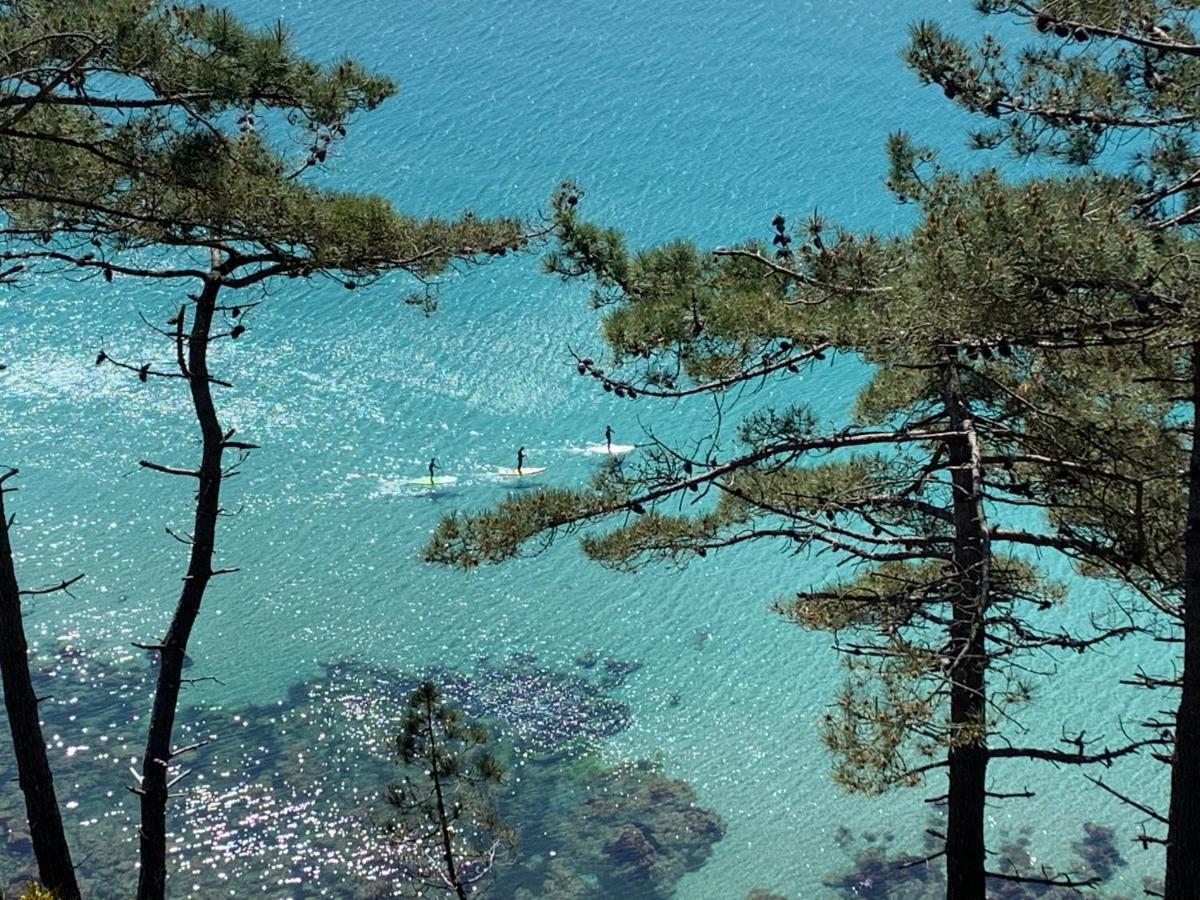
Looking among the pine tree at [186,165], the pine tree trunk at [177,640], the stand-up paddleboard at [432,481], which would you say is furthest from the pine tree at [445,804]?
the stand-up paddleboard at [432,481]

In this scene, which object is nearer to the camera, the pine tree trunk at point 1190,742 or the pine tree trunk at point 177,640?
the pine tree trunk at point 1190,742

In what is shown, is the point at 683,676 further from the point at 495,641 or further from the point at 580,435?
the point at 580,435

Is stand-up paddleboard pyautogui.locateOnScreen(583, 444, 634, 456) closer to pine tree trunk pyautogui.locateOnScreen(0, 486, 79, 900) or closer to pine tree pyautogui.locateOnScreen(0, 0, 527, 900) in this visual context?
pine tree pyautogui.locateOnScreen(0, 0, 527, 900)

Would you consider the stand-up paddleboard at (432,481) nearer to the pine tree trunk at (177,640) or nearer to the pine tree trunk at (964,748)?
the pine tree trunk at (177,640)

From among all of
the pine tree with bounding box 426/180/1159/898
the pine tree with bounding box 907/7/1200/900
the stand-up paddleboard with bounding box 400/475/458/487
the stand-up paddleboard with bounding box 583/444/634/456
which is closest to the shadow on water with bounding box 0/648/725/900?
the pine tree with bounding box 426/180/1159/898

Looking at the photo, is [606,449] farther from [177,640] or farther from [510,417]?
[177,640]

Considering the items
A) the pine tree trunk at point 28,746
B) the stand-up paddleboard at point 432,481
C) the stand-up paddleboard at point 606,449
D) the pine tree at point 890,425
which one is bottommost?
the pine tree trunk at point 28,746

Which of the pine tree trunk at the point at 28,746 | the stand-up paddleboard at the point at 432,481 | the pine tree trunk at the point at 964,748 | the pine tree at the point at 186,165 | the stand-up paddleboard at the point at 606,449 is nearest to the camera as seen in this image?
the pine tree at the point at 186,165

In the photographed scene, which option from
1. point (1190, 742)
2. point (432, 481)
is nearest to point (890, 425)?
point (1190, 742)
